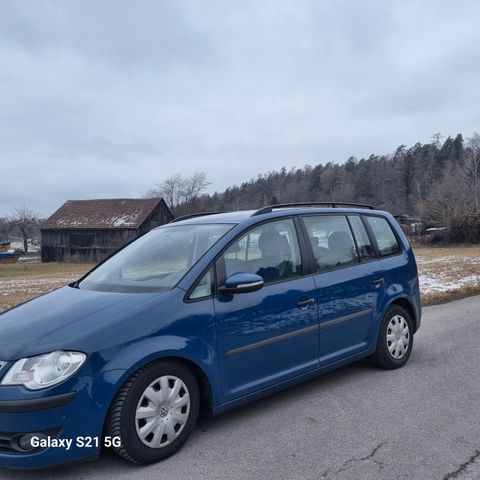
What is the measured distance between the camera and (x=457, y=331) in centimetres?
667

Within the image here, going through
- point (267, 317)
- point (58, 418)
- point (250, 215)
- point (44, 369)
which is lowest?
point (58, 418)

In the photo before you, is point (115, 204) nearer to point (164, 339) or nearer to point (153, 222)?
point (153, 222)

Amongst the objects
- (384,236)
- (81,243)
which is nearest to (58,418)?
(384,236)

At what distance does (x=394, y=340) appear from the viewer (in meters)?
5.07

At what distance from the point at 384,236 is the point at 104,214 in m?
52.7

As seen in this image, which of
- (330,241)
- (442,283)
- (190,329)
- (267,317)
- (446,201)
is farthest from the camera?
(446,201)

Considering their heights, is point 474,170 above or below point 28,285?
above

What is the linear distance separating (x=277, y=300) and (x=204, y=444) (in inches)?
48.2

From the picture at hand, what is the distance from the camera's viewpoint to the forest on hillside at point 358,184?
Answer: 80.1 metres

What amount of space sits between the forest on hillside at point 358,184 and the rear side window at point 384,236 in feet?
223

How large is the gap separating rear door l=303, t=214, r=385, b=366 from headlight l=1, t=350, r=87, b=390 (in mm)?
2146

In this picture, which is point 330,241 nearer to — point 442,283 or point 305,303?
point 305,303

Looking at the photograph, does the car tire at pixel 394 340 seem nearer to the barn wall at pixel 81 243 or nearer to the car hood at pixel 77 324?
the car hood at pixel 77 324

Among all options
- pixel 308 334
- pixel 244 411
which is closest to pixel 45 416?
pixel 244 411
